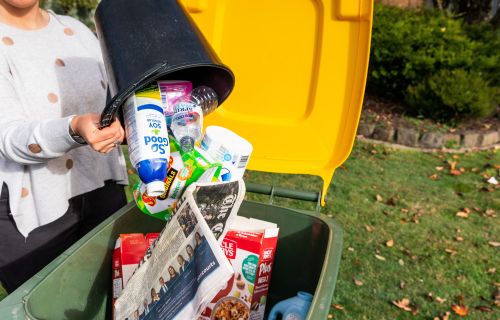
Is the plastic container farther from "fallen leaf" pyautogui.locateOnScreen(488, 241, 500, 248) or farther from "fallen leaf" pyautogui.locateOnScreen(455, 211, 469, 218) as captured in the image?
"fallen leaf" pyautogui.locateOnScreen(455, 211, 469, 218)

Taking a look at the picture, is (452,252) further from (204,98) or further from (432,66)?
(432,66)

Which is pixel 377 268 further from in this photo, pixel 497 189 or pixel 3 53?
pixel 3 53

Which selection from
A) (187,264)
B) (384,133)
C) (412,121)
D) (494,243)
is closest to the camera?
(187,264)

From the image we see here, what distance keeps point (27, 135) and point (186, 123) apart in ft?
1.35

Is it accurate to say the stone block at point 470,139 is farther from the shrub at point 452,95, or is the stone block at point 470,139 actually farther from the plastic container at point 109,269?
the plastic container at point 109,269

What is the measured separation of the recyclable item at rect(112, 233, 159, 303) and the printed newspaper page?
0.18 meters

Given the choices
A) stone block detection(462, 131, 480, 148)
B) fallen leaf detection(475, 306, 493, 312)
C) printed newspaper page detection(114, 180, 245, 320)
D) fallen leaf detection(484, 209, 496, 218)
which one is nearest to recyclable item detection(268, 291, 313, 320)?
printed newspaper page detection(114, 180, 245, 320)

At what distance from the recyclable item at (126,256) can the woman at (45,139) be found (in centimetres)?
26

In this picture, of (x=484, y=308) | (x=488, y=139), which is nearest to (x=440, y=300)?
(x=484, y=308)

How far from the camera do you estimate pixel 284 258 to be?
1732 millimetres

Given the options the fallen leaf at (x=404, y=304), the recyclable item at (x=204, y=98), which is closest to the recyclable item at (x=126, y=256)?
the recyclable item at (x=204, y=98)

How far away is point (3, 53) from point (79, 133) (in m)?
0.39

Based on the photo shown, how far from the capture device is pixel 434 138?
500cm

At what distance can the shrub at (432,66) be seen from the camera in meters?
5.30
